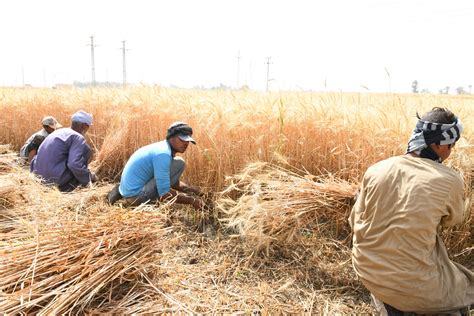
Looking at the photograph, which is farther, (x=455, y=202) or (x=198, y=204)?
(x=198, y=204)

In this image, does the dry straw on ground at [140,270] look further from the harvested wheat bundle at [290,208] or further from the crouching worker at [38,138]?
the crouching worker at [38,138]

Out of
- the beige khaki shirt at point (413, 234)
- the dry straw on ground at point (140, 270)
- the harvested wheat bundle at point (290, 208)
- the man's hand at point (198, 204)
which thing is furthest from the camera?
the man's hand at point (198, 204)

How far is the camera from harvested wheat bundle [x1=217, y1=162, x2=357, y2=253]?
95.0 inches

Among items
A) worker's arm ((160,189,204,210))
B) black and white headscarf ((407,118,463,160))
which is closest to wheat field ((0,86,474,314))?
worker's arm ((160,189,204,210))

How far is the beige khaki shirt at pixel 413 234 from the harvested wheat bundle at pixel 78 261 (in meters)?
1.28

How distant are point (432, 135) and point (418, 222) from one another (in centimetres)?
44

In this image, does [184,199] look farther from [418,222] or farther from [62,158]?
[418,222]

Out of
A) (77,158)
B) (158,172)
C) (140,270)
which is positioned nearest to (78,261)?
(140,270)

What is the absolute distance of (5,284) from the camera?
5.80 ft

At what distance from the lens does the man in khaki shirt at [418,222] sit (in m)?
1.68

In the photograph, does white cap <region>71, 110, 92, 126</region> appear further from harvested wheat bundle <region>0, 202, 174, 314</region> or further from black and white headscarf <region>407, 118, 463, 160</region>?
black and white headscarf <region>407, 118, 463, 160</region>

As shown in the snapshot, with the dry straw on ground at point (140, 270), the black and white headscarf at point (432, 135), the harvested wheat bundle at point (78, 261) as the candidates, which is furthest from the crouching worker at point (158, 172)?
the black and white headscarf at point (432, 135)

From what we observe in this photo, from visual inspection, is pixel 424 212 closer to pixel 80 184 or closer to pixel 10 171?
pixel 80 184

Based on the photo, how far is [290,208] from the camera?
7.94ft
